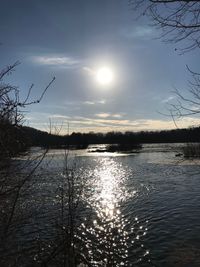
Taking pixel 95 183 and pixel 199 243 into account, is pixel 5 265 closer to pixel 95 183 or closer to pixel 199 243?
pixel 199 243

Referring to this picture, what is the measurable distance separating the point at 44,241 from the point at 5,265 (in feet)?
10.4

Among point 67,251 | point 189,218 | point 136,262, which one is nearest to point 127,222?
point 189,218

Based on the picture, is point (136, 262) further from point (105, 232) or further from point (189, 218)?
point (189, 218)

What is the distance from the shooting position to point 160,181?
90.2ft

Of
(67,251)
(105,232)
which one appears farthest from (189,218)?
(67,251)

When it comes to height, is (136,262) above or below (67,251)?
below

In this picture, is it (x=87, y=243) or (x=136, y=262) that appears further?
(x=87, y=243)

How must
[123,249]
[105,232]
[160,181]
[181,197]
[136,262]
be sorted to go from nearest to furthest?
[136,262] → [123,249] → [105,232] → [181,197] → [160,181]

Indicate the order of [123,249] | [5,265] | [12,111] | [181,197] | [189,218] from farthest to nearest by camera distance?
1. [181,197]
2. [189,218]
3. [123,249]
4. [5,265]
5. [12,111]

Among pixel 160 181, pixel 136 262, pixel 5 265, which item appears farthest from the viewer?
pixel 160 181

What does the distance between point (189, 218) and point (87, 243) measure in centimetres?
495

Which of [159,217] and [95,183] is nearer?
[159,217]

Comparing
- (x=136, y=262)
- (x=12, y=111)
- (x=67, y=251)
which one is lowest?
(x=136, y=262)

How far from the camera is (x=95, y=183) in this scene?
91.4 feet
